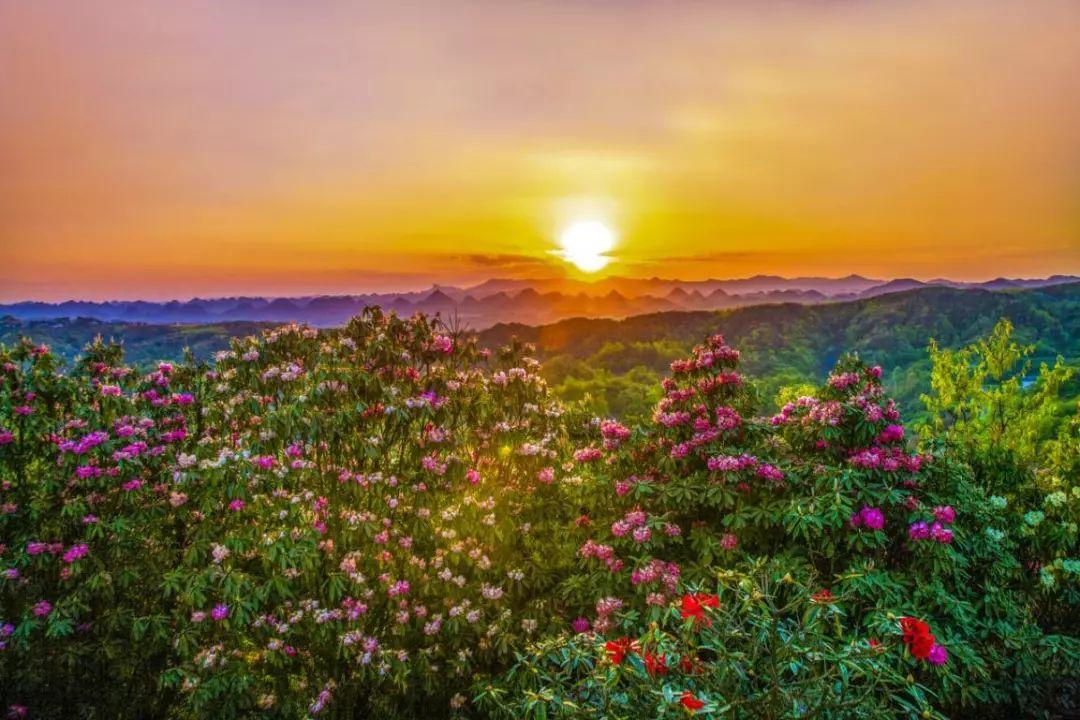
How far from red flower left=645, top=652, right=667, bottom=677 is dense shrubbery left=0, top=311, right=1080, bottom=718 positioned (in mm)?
1129

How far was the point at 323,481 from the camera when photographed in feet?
15.7

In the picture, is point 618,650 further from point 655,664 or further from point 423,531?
point 423,531

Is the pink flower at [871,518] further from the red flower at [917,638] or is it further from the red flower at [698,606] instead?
the red flower at [698,606]

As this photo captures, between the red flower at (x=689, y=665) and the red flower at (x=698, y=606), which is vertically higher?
the red flower at (x=698, y=606)

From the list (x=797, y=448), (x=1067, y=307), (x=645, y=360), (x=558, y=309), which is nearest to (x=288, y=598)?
(x=797, y=448)

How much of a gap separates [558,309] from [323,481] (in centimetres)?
7097

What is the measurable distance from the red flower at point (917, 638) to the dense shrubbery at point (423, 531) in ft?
3.22

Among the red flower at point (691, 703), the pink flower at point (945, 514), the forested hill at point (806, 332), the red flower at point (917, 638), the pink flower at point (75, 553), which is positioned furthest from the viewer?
the forested hill at point (806, 332)

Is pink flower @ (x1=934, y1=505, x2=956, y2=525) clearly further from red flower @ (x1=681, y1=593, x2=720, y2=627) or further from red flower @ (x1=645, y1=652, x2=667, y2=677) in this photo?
red flower @ (x1=645, y1=652, x2=667, y2=677)

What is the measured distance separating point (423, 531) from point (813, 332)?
233ft

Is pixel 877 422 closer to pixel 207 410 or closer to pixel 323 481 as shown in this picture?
pixel 323 481

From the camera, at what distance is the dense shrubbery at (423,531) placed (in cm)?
405

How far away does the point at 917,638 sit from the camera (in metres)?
2.49

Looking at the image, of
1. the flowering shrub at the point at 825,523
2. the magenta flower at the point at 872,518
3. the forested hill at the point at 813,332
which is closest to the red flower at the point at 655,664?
the flowering shrub at the point at 825,523
